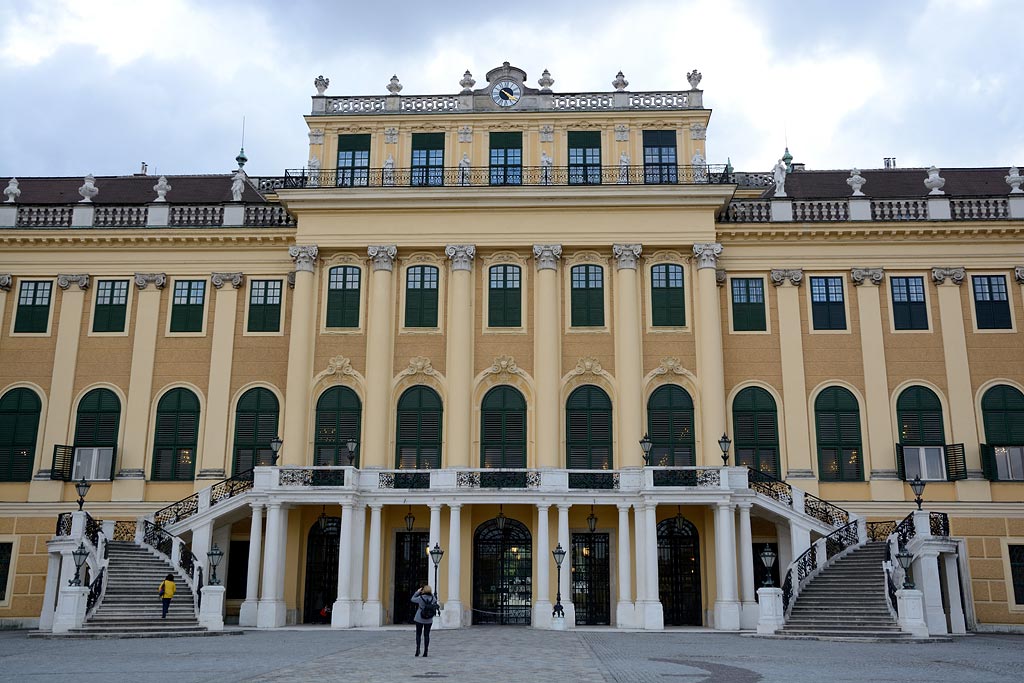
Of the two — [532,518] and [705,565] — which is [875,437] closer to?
[705,565]

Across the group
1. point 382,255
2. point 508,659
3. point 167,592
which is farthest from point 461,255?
point 508,659

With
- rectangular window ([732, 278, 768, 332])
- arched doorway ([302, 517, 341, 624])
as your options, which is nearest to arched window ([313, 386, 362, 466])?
arched doorway ([302, 517, 341, 624])

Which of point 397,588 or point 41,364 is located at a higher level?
point 41,364

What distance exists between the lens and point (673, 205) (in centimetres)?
3750

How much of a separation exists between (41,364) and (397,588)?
1626 cm

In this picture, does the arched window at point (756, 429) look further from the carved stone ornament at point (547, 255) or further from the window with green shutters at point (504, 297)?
the window with green shutters at point (504, 297)

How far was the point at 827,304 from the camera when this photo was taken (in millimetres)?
37719


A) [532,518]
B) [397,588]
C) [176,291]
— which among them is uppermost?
[176,291]

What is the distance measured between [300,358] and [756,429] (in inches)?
667

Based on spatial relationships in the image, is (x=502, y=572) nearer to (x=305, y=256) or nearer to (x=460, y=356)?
(x=460, y=356)

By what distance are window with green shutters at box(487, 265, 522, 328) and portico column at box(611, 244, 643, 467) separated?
3.68 metres

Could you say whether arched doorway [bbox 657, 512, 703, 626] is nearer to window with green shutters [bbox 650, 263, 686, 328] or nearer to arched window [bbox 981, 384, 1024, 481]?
window with green shutters [bbox 650, 263, 686, 328]

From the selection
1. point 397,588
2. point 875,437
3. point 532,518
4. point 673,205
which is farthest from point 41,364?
point 875,437

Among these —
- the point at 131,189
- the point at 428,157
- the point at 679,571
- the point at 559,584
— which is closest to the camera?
the point at 559,584
